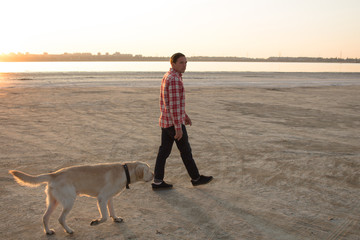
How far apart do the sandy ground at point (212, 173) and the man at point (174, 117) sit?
0.91 feet

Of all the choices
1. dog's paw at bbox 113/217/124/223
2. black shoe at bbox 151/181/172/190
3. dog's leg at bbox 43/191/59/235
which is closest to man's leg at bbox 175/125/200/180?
black shoe at bbox 151/181/172/190

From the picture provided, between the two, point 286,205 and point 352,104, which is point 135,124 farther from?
point 352,104

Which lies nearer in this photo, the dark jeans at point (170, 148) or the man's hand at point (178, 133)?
the man's hand at point (178, 133)

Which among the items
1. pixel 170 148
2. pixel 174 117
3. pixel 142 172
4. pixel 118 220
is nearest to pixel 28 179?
pixel 118 220

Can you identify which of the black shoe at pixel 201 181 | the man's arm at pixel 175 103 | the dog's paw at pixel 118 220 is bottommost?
the dog's paw at pixel 118 220

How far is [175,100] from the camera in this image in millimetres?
5105

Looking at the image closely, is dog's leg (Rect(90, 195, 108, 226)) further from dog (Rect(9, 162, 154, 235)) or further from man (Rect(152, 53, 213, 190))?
man (Rect(152, 53, 213, 190))

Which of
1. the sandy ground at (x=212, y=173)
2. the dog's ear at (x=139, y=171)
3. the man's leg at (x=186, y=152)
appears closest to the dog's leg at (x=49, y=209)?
the sandy ground at (x=212, y=173)

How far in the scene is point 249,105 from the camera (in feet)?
52.9

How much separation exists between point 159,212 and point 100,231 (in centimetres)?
91

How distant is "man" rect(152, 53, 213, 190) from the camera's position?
16.8 feet

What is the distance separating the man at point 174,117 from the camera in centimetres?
511

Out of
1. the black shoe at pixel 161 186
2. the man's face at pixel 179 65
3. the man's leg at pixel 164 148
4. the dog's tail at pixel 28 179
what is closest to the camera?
the dog's tail at pixel 28 179

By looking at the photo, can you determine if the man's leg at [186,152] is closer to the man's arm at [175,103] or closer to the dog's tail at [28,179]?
the man's arm at [175,103]
